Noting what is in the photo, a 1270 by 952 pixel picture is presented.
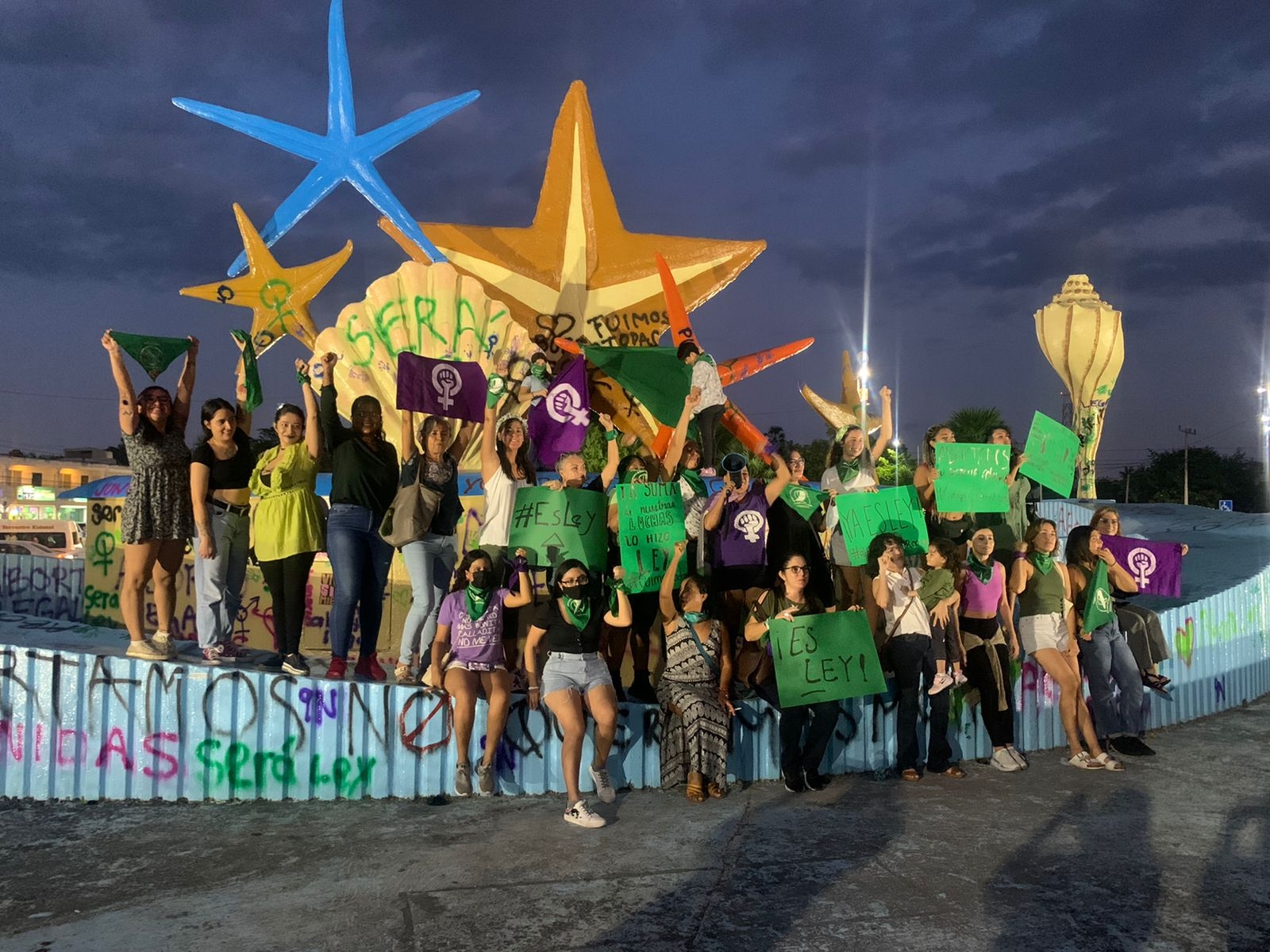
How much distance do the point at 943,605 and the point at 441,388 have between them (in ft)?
13.5

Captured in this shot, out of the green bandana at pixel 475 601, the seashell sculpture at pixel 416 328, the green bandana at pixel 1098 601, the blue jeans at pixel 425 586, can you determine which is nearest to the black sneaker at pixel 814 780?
the green bandana at pixel 475 601

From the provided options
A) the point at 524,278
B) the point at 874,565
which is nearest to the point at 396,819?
the point at 874,565

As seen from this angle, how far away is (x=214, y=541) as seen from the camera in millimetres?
6691

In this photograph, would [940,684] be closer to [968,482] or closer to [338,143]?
[968,482]

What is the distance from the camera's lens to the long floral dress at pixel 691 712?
21.2 ft

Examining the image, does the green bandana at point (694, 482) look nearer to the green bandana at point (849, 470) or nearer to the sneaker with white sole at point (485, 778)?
the green bandana at point (849, 470)

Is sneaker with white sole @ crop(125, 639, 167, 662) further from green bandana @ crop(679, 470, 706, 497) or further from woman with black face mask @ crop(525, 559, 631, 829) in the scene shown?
green bandana @ crop(679, 470, 706, 497)

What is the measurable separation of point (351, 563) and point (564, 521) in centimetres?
151

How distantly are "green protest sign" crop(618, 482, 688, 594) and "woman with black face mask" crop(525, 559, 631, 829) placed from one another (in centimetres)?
57

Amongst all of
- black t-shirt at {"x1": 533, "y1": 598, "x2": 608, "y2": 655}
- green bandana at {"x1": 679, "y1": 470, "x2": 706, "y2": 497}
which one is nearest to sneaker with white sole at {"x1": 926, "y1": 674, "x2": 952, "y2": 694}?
green bandana at {"x1": 679, "y1": 470, "x2": 706, "y2": 497}

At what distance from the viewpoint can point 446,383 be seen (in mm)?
7500

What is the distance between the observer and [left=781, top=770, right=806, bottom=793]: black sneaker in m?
6.70

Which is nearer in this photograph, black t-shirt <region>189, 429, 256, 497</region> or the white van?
black t-shirt <region>189, 429, 256, 497</region>

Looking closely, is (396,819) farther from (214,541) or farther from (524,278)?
(524,278)
